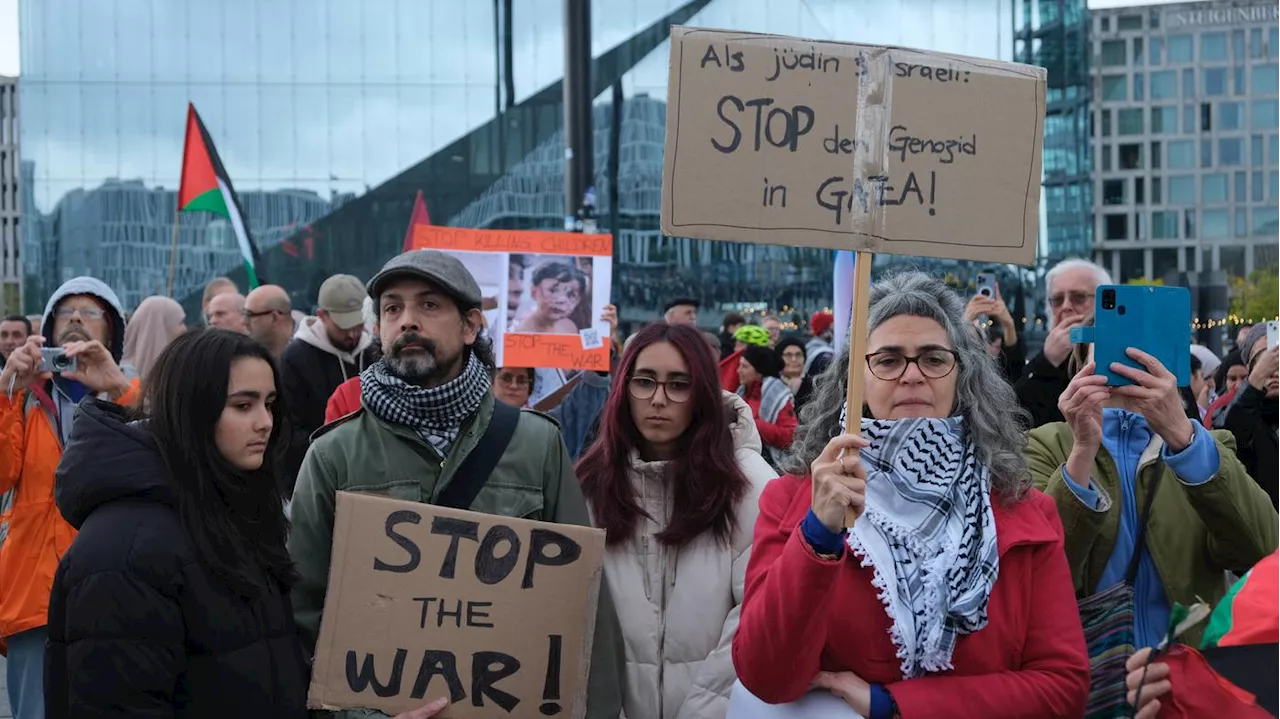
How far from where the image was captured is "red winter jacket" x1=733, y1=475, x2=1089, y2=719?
2.56 metres

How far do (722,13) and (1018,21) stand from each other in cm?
659

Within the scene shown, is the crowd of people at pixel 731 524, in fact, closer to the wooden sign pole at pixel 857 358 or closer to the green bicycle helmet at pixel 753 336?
the wooden sign pole at pixel 857 358

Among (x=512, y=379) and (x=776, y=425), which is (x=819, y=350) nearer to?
(x=776, y=425)

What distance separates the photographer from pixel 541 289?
7180 millimetres

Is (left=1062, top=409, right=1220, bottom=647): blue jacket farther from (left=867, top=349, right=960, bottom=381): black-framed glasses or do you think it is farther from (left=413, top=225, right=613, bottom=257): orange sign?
(left=413, top=225, right=613, bottom=257): orange sign

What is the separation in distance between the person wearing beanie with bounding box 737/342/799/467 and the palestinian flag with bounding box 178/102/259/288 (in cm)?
453

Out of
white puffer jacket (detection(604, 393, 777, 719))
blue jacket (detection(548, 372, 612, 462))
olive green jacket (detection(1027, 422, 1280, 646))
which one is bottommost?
white puffer jacket (detection(604, 393, 777, 719))

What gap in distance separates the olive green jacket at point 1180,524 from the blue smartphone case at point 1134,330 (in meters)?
0.27

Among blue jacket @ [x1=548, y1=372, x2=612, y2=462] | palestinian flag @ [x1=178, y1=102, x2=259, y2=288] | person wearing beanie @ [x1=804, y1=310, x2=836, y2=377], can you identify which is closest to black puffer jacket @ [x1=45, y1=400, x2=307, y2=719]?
blue jacket @ [x1=548, y1=372, x2=612, y2=462]

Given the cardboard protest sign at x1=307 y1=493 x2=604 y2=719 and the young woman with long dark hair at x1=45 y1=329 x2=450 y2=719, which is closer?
the young woman with long dark hair at x1=45 y1=329 x2=450 y2=719

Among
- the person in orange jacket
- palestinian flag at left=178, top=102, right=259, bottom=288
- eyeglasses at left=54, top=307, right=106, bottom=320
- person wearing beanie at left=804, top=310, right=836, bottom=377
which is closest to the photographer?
the person in orange jacket

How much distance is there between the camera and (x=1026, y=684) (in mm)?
2652

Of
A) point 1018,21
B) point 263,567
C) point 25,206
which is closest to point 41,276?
point 25,206

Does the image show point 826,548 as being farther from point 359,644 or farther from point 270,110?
point 270,110
